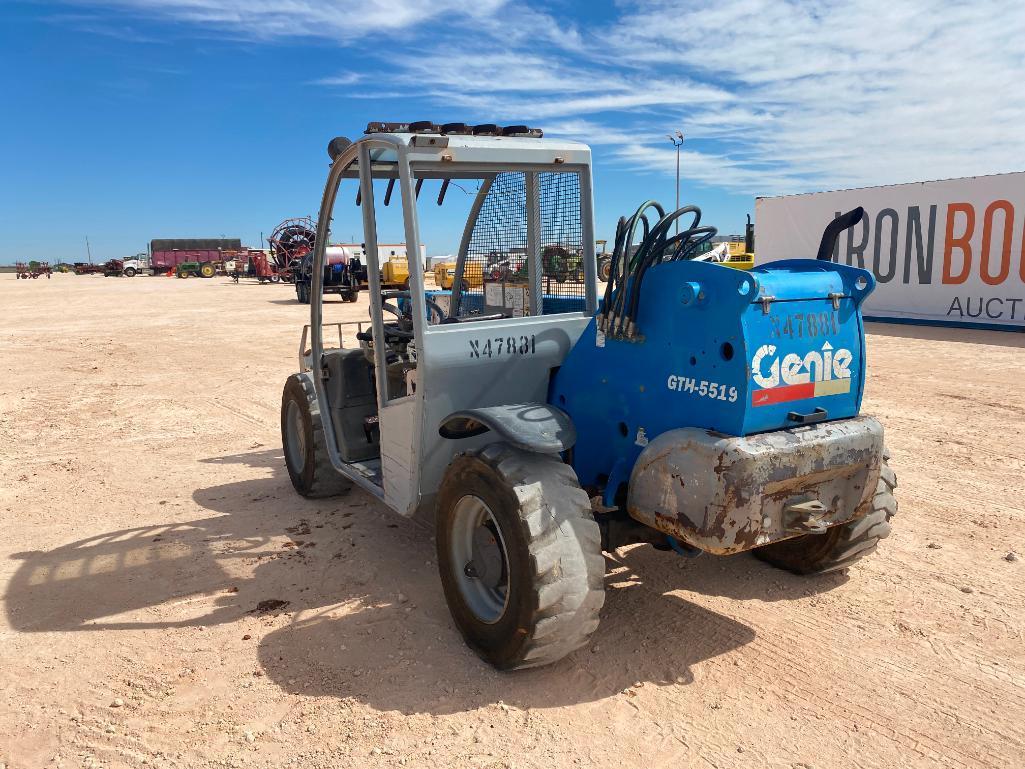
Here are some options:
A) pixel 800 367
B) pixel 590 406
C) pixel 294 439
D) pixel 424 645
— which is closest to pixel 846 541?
pixel 800 367

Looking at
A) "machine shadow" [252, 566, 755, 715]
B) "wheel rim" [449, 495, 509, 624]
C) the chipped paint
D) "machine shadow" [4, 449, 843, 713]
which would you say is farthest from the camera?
"wheel rim" [449, 495, 509, 624]

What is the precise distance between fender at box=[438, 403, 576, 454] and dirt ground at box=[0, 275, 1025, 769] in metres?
1.01

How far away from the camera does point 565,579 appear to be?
3.05 m

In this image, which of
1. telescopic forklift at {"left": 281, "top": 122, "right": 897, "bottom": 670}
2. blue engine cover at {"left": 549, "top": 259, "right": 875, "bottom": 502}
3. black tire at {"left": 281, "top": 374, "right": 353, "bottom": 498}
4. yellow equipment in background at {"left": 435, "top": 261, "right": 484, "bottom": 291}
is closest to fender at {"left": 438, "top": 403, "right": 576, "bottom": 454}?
telescopic forklift at {"left": 281, "top": 122, "right": 897, "bottom": 670}

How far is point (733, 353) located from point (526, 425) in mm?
940

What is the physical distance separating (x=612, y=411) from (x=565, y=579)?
2.95ft

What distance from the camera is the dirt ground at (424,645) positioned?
9.55 feet

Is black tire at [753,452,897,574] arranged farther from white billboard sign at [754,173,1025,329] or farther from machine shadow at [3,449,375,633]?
white billboard sign at [754,173,1025,329]

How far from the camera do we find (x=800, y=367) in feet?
10.2

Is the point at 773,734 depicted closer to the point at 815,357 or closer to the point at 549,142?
the point at 815,357

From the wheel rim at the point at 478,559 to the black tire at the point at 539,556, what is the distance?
0.39 ft

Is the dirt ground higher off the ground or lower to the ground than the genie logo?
lower

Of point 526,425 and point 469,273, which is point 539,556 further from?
point 469,273

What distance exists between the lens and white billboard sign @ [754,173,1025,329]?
1544cm
